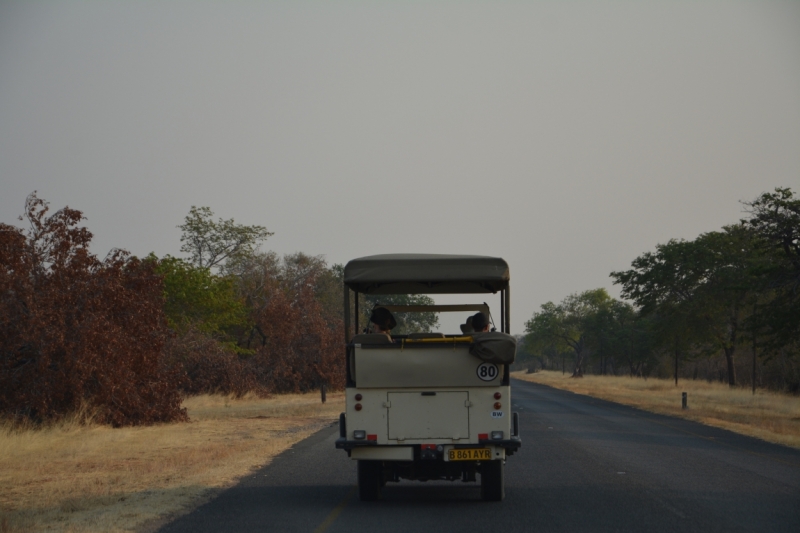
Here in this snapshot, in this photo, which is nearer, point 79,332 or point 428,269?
point 428,269

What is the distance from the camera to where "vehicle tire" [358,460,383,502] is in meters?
10.2

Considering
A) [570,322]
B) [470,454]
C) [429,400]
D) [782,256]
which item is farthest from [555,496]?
[570,322]

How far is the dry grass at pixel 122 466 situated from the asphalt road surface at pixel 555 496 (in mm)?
672

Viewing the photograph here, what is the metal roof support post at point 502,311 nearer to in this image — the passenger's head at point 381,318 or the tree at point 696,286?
the passenger's head at point 381,318

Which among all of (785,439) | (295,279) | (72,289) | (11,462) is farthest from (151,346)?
(295,279)

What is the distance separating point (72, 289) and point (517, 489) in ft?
49.2

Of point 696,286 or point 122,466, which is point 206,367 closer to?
point 122,466

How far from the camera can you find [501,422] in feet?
31.7

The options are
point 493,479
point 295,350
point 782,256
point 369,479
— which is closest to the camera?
point 493,479

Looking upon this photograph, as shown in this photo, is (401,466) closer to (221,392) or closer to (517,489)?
(517,489)

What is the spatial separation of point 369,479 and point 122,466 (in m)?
6.54

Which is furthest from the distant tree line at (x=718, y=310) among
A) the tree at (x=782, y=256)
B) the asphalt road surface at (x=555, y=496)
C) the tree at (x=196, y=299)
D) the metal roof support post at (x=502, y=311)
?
the tree at (x=196, y=299)

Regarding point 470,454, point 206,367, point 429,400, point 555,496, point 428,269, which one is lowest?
point 555,496

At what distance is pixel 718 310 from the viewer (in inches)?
2040
